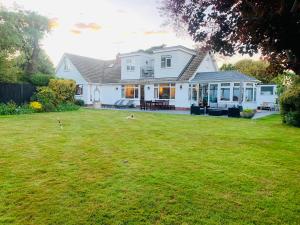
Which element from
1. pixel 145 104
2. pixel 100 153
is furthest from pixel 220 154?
pixel 145 104

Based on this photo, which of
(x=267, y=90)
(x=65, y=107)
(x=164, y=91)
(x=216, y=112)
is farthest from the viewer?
(x=164, y=91)

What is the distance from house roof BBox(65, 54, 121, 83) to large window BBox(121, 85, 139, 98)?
2118mm

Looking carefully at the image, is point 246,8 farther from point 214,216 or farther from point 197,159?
point 197,159

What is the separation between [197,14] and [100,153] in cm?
474

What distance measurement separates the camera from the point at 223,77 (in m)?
27.3

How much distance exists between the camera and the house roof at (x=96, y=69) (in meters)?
37.2

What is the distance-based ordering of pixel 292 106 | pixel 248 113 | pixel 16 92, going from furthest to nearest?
1. pixel 16 92
2. pixel 248 113
3. pixel 292 106

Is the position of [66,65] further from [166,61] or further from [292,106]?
[292,106]

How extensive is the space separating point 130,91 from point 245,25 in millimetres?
30074

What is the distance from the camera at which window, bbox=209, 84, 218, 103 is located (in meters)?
28.2

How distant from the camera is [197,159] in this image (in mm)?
7555

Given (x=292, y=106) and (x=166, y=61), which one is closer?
(x=292, y=106)

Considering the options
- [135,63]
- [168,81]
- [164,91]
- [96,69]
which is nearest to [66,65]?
[96,69]

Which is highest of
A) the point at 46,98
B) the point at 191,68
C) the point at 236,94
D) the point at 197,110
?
the point at 191,68
